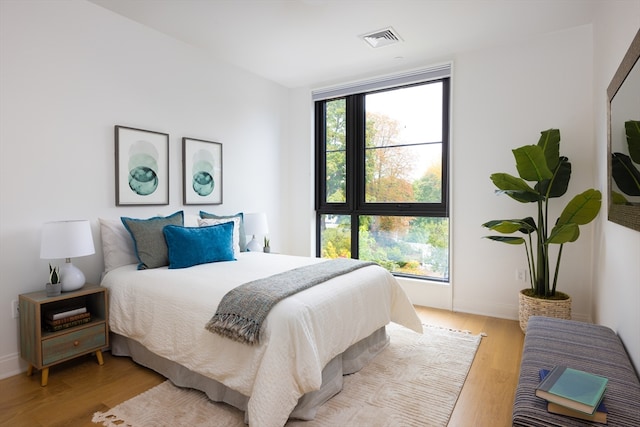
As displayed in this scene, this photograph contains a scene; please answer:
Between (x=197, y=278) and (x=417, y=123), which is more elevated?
(x=417, y=123)

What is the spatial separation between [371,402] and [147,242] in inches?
78.8

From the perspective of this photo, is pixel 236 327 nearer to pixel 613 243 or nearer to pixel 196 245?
pixel 196 245

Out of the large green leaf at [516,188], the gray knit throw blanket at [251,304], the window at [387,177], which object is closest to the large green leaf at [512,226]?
the large green leaf at [516,188]

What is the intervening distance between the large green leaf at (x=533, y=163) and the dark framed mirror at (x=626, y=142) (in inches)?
26.6

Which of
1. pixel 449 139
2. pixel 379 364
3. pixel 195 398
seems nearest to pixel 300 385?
pixel 195 398

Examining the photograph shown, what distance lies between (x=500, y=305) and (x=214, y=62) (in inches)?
155

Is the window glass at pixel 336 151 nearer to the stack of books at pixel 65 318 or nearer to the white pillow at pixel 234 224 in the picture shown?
the white pillow at pixel 234 224

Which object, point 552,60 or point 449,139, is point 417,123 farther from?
point 552,60

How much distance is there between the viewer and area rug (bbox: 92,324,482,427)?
1893mm

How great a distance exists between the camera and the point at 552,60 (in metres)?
3.25

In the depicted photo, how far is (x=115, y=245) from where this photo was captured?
2785 mm

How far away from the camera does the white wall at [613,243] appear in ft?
5.50

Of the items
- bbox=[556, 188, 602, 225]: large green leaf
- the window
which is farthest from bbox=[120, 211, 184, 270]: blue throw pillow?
bbox=[556, 188, 602, 225]: large green leaf

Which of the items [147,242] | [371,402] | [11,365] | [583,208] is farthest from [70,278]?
[583,208]
